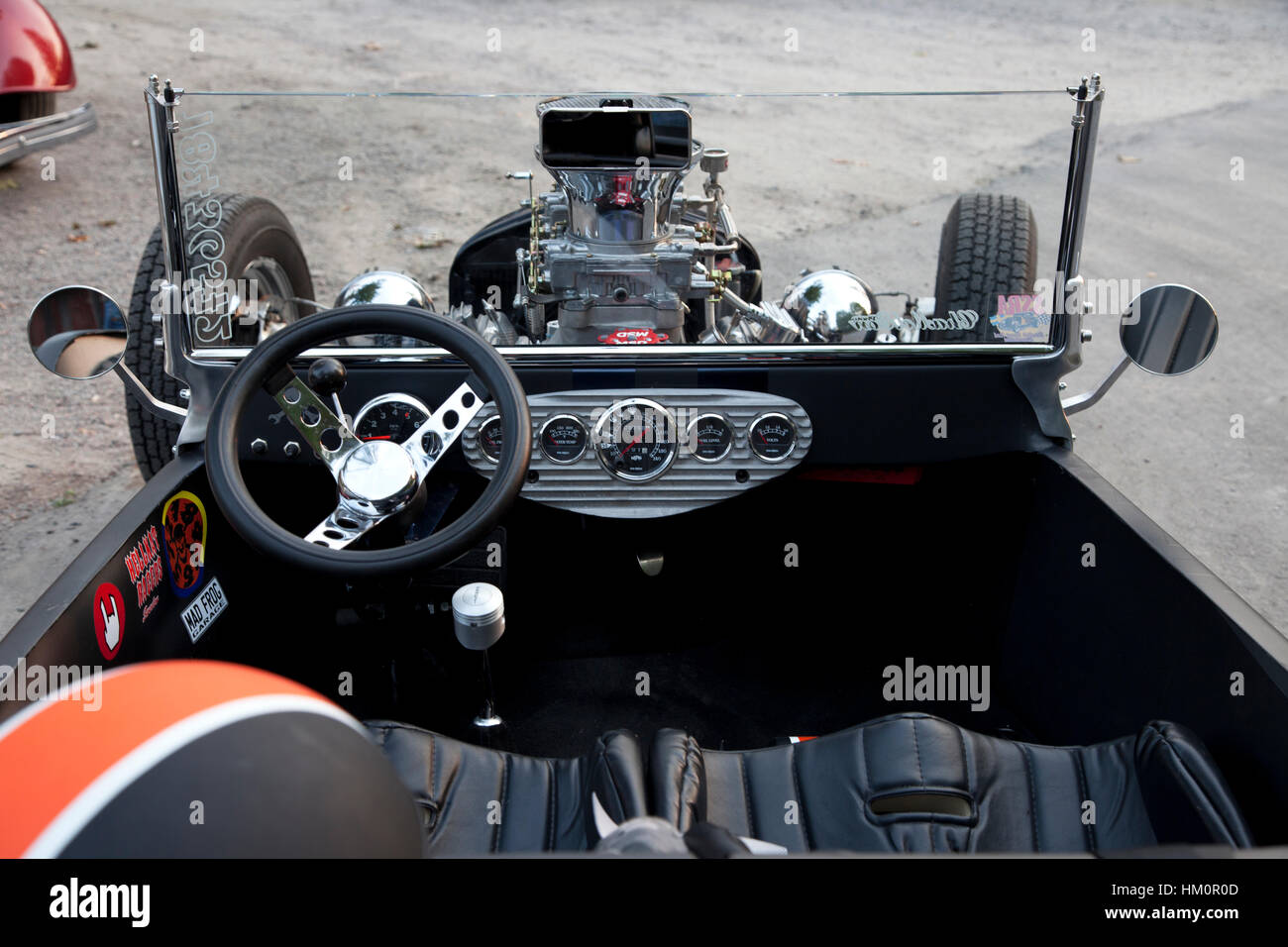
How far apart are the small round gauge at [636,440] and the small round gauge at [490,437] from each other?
0.69 ft

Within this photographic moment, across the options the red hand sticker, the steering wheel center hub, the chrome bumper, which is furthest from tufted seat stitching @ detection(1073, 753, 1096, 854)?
the chrome bumper

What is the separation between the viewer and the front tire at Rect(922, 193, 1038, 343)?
3.31 m

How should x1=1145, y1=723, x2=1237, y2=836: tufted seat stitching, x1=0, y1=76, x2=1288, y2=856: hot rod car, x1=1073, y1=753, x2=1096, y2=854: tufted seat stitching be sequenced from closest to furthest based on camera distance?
1. x1=1145, y1=723, x2=1237, y2=836: tufted seat stitching
2. x1=0, y1=76, x2=1288, y2=856: hot rod car
3. x1=1073, y1=753, x2=1096, y2=854: tufted seat stitching

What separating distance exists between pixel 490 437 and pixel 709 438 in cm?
45

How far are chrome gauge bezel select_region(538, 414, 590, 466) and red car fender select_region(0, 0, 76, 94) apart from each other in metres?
5.20

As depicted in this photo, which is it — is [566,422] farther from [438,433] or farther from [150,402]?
[150,402]

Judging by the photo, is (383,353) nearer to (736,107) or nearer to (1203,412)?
(736,107)

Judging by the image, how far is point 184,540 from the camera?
207 centimetres

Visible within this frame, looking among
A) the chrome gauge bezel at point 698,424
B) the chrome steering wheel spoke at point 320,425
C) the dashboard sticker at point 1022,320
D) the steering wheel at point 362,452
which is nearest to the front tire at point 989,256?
the dashboard sticker at point 1022,320

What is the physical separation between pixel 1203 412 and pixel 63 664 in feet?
14.1

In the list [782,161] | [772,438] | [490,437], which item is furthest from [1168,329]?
[782,161]

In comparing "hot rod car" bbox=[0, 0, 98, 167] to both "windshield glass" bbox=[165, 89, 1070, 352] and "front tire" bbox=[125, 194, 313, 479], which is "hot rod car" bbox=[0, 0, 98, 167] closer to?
"windshield glass" bbox=[165, 89, 1070, 352]

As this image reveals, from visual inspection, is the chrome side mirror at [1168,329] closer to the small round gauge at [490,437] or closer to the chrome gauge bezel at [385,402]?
the small round gauge at [490,437]
